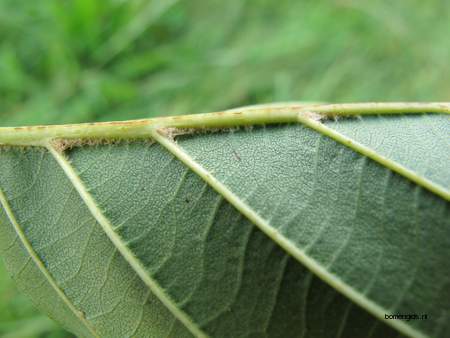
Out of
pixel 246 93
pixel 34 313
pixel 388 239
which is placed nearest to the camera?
pixel 388 239

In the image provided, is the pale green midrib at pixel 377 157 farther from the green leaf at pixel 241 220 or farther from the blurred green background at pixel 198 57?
the blurred green background at pixel 198 57

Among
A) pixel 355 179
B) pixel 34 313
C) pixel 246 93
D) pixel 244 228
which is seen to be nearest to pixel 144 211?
pixel 244 228

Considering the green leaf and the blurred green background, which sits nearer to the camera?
the green leaf

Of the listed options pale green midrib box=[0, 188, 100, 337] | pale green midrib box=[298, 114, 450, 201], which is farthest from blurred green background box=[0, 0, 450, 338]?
pale green midrib box=[298, 114, 450, 201]

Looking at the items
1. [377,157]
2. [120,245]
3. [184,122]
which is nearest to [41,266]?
[120,245]

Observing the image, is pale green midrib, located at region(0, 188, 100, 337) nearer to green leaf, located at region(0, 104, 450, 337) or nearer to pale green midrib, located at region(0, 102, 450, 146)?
green leaf, located at region(0, 104, 450, 337)

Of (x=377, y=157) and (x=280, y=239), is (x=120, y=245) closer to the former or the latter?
(x=280, y=239)

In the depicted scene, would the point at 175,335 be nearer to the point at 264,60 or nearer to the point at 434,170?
the point at 434,170

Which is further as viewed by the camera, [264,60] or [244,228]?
[264,60]
